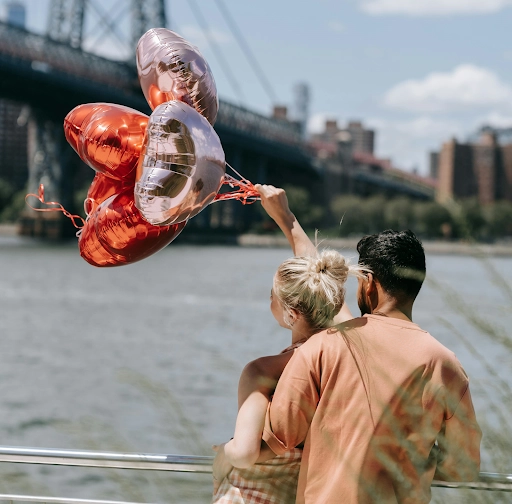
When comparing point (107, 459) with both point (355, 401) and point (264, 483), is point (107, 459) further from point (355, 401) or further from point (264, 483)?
point (355, 401)

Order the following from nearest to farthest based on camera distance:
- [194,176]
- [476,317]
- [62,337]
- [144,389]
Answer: [144,389] < [476,317] < [194,176] < [62,337]

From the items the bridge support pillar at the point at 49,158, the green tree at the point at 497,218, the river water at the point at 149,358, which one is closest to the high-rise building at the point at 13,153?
the green tree at the point at 497,218

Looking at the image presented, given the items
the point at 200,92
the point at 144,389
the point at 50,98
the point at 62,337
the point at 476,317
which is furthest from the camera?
the point at 50,98

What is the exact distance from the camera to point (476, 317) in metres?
1.20

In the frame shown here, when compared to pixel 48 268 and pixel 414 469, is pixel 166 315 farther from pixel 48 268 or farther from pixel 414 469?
pixel 414 469

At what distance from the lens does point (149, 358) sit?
41.1 feet

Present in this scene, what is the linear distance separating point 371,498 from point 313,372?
20 centimetres

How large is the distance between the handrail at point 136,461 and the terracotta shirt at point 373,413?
0.30 ft

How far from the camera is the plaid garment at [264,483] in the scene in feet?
4.41

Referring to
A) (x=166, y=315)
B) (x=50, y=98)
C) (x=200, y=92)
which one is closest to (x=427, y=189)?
(x=50, y=98)

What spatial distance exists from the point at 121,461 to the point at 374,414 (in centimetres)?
46

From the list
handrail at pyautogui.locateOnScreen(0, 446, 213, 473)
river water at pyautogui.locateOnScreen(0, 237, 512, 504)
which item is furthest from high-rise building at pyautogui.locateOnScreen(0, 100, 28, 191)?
handrail at pyautogui.locateOnScreen(0, 446, 213, 473)

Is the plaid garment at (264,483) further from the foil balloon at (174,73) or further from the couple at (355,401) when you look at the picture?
the foil balloon at (174,73)

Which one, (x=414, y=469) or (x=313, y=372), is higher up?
(x=313, y=372)
